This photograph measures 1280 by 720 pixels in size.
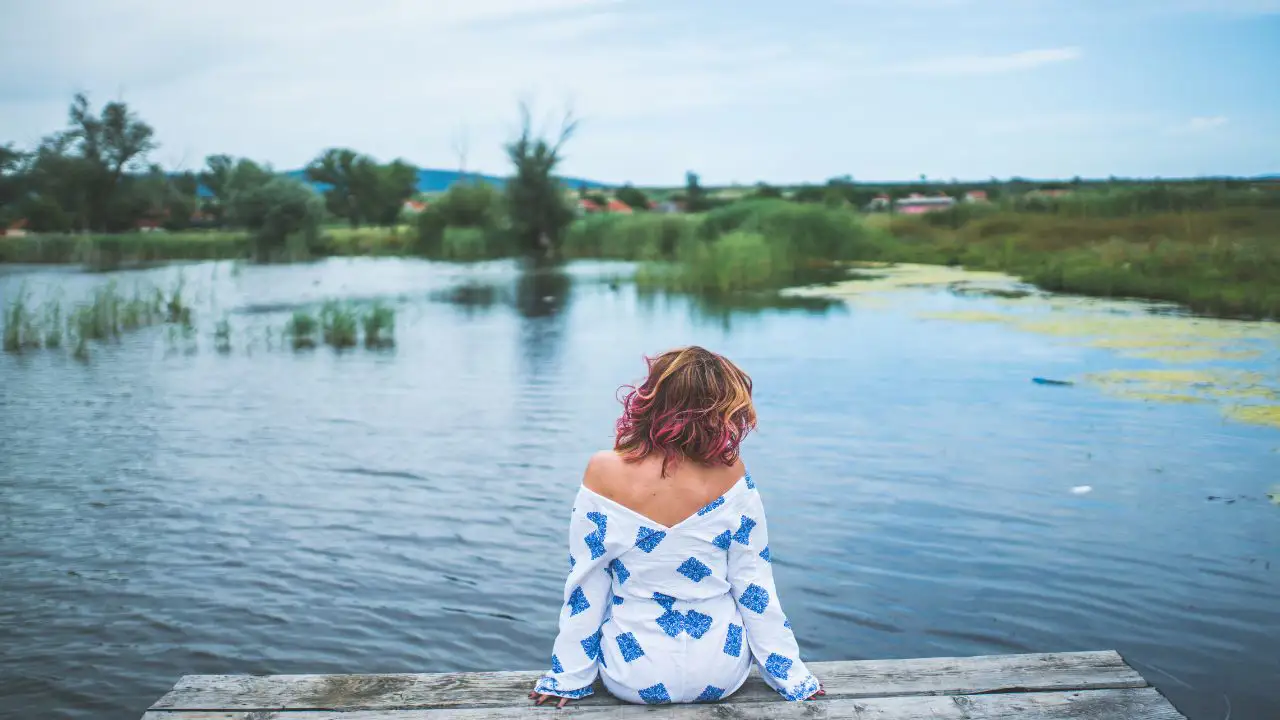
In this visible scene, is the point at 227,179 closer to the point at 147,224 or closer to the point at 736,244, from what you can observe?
the point at 147,224

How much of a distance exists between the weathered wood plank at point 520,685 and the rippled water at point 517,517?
1398 mm

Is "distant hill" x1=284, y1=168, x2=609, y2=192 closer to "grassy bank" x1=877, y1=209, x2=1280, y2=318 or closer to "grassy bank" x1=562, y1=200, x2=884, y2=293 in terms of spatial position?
"grassy bank" x1=562, y1=200, x2=884, y2=293

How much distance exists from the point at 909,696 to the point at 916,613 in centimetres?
200

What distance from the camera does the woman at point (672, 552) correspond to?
74.9 inches

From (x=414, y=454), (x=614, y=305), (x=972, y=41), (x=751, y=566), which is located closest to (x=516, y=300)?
(x=614, y=305)

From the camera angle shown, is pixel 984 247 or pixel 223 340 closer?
pixel 223 340

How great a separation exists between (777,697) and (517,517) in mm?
3295

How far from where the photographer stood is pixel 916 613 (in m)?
3.89

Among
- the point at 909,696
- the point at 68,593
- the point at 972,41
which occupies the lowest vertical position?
the point at 68,593

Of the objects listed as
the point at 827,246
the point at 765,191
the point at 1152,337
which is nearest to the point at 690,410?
the point at 1152,337

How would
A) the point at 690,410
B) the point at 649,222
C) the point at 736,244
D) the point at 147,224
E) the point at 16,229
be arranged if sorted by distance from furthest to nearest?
the point at 649,222
the point at 736,244
the point at 147,224
the point at 16,229
the point at 690,410

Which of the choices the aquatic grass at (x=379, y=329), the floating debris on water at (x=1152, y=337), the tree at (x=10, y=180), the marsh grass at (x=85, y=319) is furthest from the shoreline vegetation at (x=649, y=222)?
the aquatic grass at (x=379, y=329)

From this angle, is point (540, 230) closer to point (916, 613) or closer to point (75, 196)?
point (75, 196)

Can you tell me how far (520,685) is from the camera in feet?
6.66
